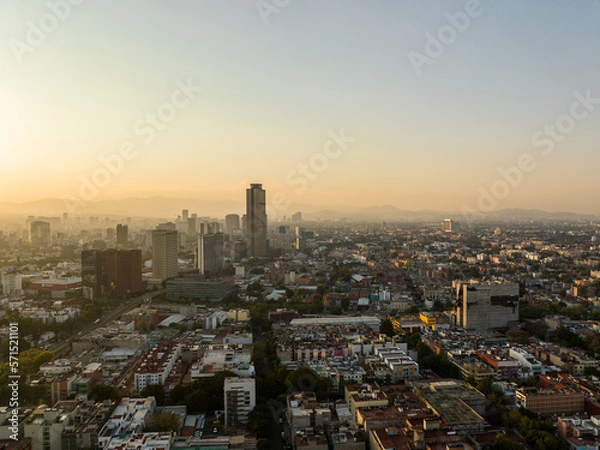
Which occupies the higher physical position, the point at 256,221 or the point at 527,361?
the point at 256,221

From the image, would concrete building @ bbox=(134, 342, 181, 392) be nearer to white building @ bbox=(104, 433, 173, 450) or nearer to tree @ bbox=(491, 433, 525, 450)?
white building @ bbox=(104, 433, 173, 450)

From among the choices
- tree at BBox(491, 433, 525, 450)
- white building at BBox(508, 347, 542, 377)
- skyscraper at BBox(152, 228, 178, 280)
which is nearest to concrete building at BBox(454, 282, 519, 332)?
white building at BBox(508, 347, 542, 377)

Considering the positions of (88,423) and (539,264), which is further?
(539,264)

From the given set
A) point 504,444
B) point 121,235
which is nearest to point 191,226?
point 121,235

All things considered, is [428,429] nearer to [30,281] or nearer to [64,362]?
[64,362]

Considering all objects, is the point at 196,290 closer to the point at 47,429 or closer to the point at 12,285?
the point at 12,285

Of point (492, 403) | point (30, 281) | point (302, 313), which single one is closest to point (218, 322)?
point (302, 313)

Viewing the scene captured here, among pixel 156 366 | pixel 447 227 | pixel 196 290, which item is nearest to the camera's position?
pixel 156 366
